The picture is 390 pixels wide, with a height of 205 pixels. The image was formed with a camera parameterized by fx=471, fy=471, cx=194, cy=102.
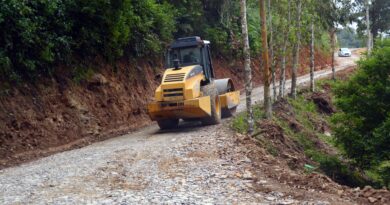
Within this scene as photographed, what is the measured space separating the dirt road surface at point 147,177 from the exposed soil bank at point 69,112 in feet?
4.77

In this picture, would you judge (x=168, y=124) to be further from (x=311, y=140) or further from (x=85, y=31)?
(x=311, y=140)

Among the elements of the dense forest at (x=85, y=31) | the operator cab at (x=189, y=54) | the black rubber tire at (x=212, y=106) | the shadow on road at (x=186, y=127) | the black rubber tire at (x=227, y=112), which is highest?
the dense forest at (x=85, y=31)

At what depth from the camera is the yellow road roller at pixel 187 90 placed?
15188mm

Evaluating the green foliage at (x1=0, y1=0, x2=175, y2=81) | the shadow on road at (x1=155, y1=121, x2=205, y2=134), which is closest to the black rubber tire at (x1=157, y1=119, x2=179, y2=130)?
the shadow on road at (x1=155, y1=121, x2=205, y2=134)

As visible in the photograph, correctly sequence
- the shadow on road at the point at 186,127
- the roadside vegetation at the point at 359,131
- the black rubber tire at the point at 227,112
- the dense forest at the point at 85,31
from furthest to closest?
the black rubber tire at the point at 227,112
the shadow on road at the point at 186,127
the roadside vegetation at the point at 359,131
the dense forest at the point at 85,31

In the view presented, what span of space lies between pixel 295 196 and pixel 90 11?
38.9 ft

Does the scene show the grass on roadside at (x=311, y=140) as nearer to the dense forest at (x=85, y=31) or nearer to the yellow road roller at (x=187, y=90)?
the yellow road roller at (x=187, y=90)

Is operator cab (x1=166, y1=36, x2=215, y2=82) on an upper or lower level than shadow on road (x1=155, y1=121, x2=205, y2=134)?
upper

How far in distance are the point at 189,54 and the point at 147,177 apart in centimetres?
788

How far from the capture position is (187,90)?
15094mm

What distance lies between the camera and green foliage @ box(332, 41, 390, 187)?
15.1 meters

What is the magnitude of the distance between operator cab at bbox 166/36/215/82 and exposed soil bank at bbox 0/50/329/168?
339 centimetres

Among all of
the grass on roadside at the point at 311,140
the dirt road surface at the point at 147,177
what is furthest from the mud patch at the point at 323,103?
the dirt road surface at the point at 147,177

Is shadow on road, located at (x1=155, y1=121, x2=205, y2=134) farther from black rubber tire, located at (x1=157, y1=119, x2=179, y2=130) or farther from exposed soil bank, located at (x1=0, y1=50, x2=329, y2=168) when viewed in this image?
exposed soil bank, located at (x1=0, y1=50, x2=329, y2=168)
